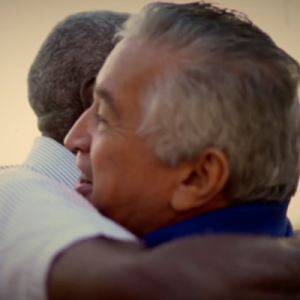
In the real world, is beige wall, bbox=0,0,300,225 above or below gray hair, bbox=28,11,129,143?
below

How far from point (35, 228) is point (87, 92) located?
0.61 m

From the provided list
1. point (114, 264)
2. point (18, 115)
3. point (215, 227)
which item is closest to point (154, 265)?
point (114, 264)

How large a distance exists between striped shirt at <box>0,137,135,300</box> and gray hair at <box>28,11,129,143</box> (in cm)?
43

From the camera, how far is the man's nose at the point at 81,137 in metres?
0.82

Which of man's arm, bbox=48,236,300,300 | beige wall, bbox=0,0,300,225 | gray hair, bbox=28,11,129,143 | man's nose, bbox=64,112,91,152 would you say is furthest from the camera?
beige wall, bbox=0,0,300,225

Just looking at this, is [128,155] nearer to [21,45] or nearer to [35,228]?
[35,228]

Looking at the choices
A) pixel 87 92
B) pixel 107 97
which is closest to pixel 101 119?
pixel 107 97

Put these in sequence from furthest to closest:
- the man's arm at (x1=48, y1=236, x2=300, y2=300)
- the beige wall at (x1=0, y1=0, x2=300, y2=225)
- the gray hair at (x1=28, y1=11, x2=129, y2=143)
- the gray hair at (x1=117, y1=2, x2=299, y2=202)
→ the beige wall at (x1=0, y1=0, x2=300, y2=225)
the gray hair at (x1=28, y1=11, x2=129, y2=143)
the gray hair at (x1=117, y1=2, x2=299, y2=202)
the man's arm at (x1=48, y1=236, x2=300, y2=300)

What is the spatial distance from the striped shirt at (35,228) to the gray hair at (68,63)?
0.43m

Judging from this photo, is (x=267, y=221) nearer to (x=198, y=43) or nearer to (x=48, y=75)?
(x=198, y=43)

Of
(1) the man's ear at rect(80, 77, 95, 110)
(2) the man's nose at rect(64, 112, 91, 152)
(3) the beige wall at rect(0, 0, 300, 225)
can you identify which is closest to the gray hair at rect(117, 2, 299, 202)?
(2) the man's nose at rect(64, 112, 91, 152)

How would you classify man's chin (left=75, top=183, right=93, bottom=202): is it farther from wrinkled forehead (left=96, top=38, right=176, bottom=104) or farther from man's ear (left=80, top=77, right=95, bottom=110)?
A: man's ear (left=80, top=77, right=95, bottom=110)

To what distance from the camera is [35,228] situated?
597 millimetres

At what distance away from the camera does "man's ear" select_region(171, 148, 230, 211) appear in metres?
0.69
